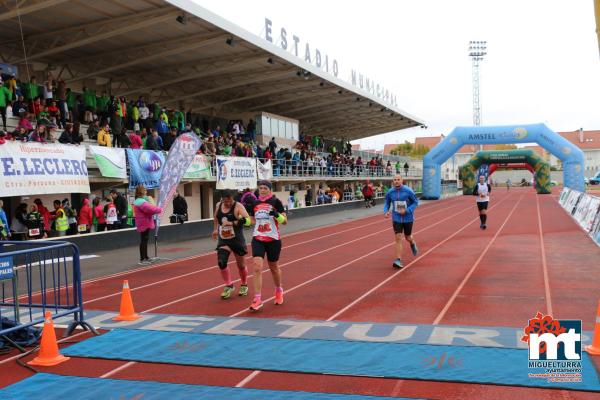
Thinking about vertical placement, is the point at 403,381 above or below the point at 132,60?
below

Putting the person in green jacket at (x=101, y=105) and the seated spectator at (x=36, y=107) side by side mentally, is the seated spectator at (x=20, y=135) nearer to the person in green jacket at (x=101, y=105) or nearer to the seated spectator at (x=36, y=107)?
the seated spectator at (x=36, y=107)

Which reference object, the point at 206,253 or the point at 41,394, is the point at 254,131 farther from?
the point at 41,394

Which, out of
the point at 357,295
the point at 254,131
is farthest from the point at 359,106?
the point at 357,295

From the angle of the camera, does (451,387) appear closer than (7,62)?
Yes

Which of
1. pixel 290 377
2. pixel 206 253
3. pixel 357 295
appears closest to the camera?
pixel 290 377

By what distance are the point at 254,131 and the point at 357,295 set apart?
25.8 m

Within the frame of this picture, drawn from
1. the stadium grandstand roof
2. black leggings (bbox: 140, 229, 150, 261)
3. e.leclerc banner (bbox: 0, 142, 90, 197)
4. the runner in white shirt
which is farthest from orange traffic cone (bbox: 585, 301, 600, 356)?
the stadium grandstand roof

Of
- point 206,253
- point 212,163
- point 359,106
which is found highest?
point 359,106

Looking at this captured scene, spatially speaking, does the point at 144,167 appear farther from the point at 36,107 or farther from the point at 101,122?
the point at 36,107

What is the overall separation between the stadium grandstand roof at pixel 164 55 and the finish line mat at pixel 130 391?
45.2ft

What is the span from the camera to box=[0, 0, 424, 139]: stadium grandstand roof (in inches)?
704

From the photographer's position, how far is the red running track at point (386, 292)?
4.99m

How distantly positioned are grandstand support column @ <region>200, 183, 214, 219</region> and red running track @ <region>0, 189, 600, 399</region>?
11462 mm

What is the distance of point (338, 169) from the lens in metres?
42.1
